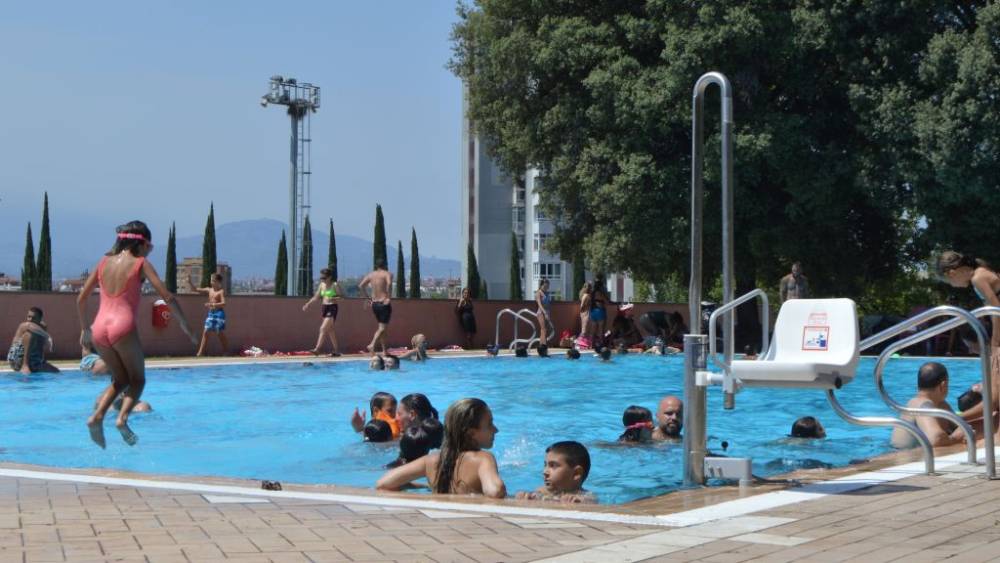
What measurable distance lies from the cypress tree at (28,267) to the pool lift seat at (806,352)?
5709 centimetres

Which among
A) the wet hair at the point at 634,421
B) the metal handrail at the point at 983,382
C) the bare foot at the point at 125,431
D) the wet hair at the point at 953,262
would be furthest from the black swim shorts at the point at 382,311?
the metal handrail at the point at 983,382

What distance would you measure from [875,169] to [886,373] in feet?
22.7

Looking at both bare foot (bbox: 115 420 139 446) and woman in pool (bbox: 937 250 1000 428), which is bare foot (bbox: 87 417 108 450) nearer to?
bare foot (bbox: 115 420 139 446)

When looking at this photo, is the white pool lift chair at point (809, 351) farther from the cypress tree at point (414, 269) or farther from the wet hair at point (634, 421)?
the cypress tree at point (414, 269)

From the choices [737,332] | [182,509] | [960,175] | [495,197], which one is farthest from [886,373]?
[495,197]

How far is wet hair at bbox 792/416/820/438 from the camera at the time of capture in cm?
1185

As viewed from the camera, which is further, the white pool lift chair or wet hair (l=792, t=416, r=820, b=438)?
wet hair (l=792, t=416, r=820, b=438)

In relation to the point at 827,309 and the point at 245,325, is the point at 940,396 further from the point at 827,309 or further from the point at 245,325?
the point at 245,325

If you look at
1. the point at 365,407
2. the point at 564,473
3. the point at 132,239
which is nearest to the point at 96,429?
the point at 132,239

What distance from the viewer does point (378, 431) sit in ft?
36.1

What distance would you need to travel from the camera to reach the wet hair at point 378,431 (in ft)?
36.1

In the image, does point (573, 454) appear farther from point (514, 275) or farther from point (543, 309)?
point (514, 275)

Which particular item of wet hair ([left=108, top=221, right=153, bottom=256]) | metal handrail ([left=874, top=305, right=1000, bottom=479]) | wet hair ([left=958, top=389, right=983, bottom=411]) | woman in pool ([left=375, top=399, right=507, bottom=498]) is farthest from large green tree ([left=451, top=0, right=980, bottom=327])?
woman in pool ([left=375, top=399, right=507, bottom=498])

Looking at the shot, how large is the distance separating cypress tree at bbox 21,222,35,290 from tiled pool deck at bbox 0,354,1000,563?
56120 mm
